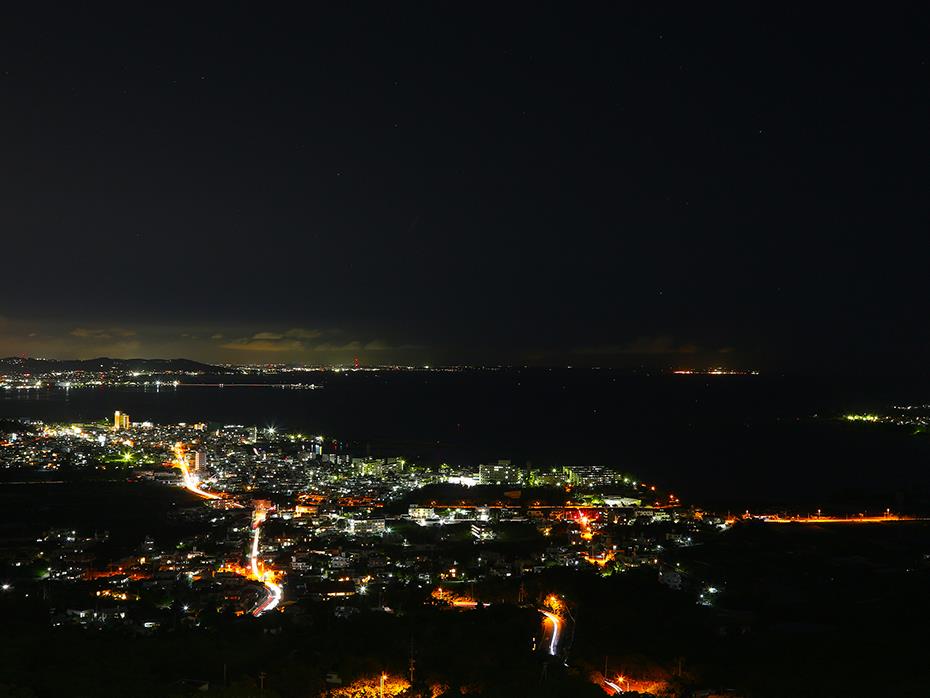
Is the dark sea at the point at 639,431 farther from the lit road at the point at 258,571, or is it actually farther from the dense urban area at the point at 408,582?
the lit road at the point at 258,571

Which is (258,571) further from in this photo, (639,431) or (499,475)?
(639,431)

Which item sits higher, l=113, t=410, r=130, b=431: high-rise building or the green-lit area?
l=113, t=410, r=130, b=431: high-rise building

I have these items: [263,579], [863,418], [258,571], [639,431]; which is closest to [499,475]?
[258,571]

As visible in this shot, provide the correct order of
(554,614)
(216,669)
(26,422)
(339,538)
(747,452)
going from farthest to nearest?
(26,422) → (747,452) → (339,538) → (554,614) → (216,669)

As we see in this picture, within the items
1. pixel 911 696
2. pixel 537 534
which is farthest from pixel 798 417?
pixel 911 696

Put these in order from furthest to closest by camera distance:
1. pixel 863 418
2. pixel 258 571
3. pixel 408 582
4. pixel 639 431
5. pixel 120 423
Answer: pixel 863 418
pixel 639 431
pixel 120 423
pixel 258 571
pixel 408 582

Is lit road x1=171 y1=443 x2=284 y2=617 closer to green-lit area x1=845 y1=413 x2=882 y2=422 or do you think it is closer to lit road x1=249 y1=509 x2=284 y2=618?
lit road x1=249 y1=509 x2=284 y2=618

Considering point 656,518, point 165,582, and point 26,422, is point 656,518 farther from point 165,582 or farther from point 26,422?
point 26,422

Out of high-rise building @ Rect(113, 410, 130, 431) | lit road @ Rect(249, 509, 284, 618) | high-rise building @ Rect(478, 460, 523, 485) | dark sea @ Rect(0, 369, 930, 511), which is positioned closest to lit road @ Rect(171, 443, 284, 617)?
lit road @ Rect(249, 509, 284, 618)
